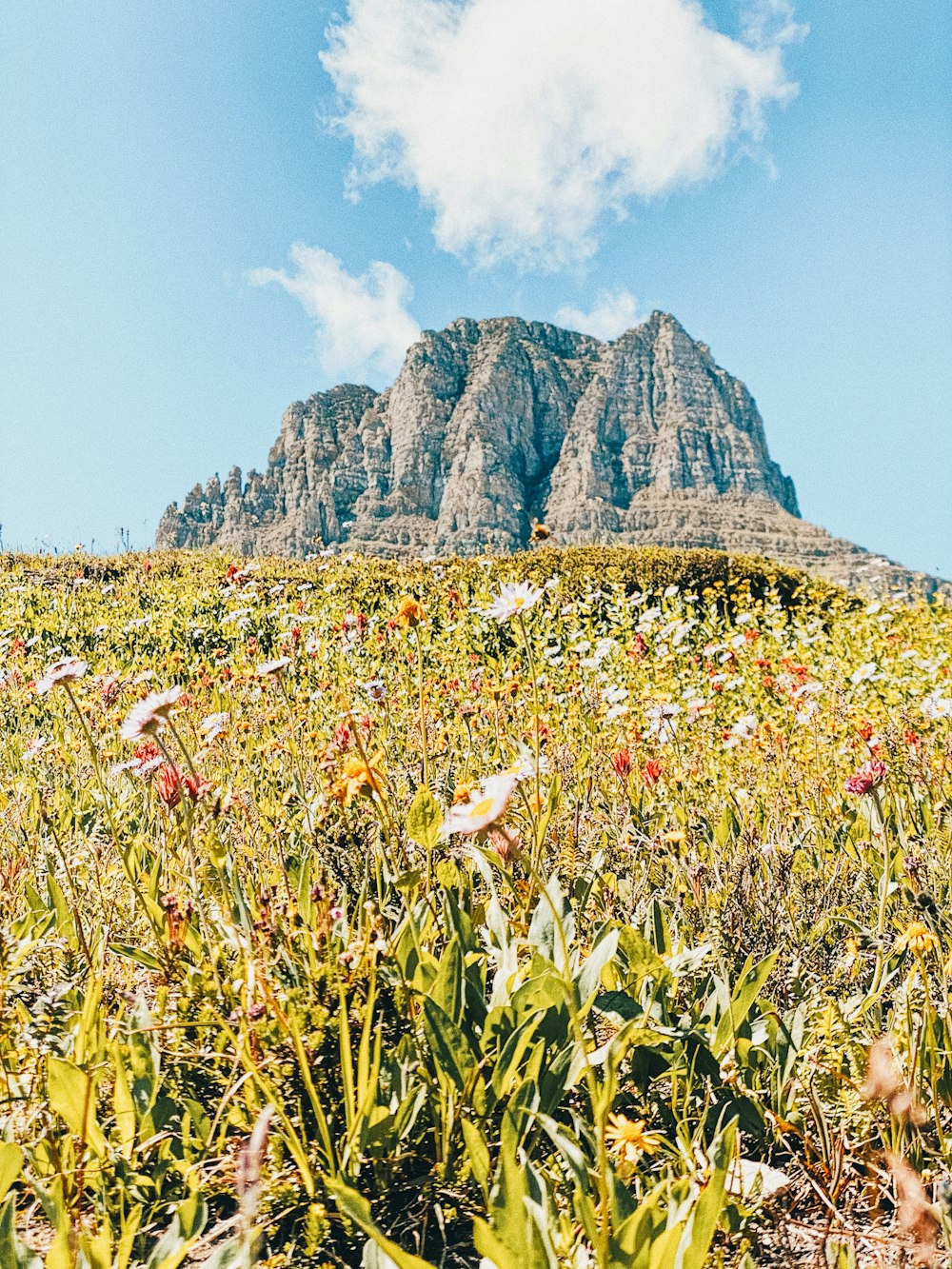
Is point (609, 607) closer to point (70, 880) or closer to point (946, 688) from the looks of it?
point (946, 688)

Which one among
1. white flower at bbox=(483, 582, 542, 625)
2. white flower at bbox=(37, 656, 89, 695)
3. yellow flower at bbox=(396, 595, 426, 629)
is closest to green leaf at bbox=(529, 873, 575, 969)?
white flower at bbox=(483, 582, 542, 625)

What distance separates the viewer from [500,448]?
14212 centimetres

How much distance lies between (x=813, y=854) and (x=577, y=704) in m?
2.43

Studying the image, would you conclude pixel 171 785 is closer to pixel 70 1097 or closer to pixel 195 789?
pixel 195 789

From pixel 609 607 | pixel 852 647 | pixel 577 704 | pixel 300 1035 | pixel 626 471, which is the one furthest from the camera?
pixel 626 471

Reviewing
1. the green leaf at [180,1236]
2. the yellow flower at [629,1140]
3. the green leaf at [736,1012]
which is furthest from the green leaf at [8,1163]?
the green leaf at [736,1012]

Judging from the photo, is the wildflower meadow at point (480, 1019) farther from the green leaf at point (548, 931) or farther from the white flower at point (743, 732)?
the white flower at point (743, 732)

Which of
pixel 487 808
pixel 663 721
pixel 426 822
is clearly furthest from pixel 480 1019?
pixel 663 721

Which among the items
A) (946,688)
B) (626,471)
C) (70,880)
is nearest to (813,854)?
(70,880)

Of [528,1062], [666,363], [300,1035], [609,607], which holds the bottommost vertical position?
[528,1062]

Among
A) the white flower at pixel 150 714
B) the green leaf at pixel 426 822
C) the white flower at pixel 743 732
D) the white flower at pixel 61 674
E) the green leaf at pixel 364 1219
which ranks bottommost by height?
the green leaf at pixel 364 1219

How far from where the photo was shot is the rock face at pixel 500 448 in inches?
5276

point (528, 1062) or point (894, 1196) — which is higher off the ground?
point (528, 1062)

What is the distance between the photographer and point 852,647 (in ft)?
21.1
